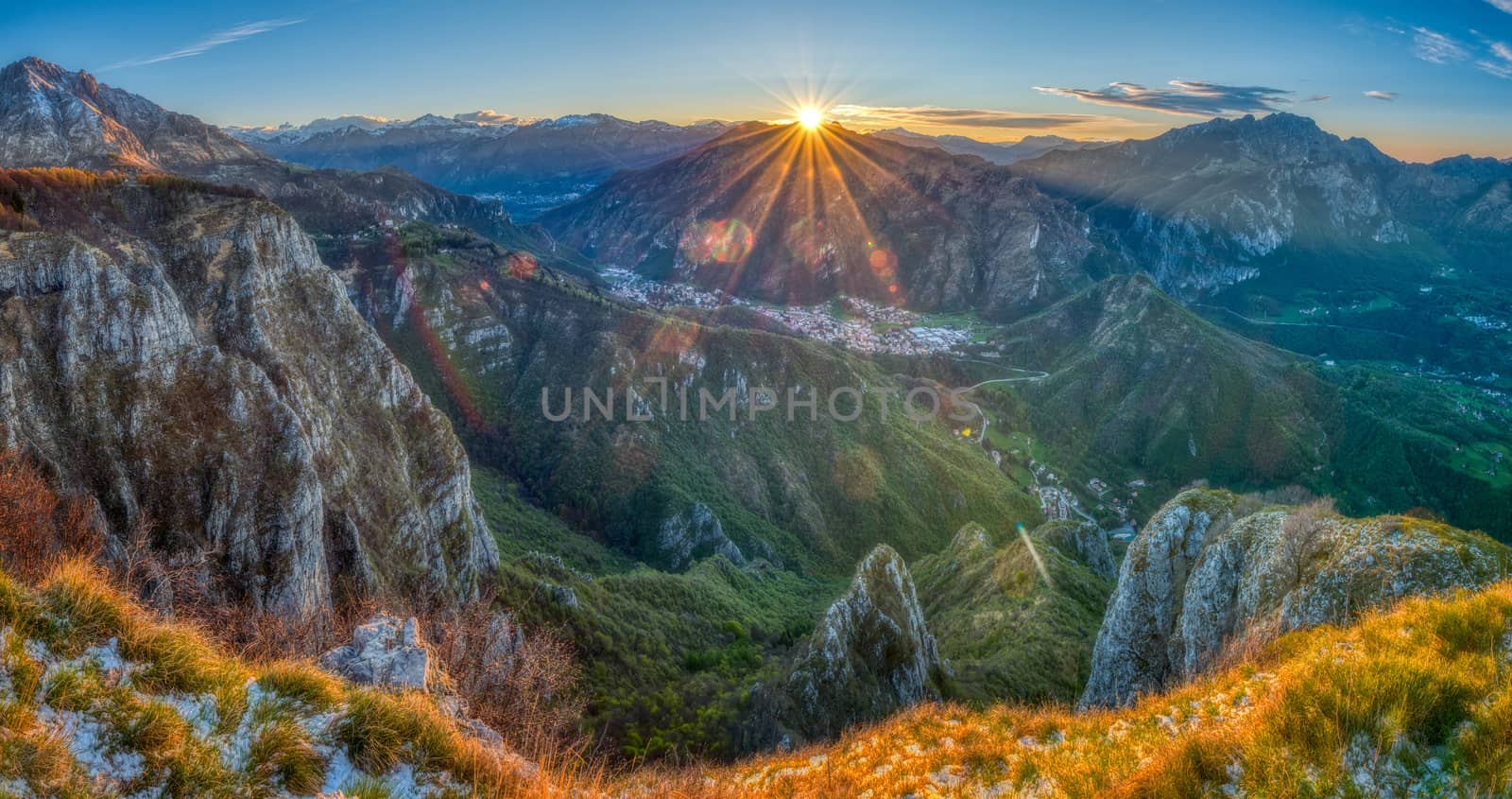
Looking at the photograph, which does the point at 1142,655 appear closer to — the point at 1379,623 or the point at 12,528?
the point at 1379,623

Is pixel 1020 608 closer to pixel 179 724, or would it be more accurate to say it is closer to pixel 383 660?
pixel 383 660

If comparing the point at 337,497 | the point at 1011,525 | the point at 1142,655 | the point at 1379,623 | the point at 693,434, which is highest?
the point at 1379,623

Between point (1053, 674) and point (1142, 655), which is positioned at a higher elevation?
point (1142, 655)

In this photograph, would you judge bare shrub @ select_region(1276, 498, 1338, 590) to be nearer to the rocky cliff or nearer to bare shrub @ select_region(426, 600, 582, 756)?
bare shrub @ select_region(426, 600, 582, 756)

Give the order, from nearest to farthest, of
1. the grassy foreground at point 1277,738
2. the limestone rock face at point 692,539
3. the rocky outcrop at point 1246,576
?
the grassy foreground at point 1277,738, the rocky outcrop at point 1246,576, the limestone rock face at point 692,539

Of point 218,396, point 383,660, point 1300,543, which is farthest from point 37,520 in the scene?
point 1300,543

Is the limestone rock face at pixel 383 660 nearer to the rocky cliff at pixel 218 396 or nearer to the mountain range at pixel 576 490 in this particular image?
the mountain range at pixel 576 490

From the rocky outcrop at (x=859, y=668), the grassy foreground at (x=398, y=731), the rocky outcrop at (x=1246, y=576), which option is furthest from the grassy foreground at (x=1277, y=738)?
the rocky outcrop at (x=859, y=668)

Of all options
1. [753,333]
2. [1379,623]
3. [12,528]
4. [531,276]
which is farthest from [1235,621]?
[531,276]
